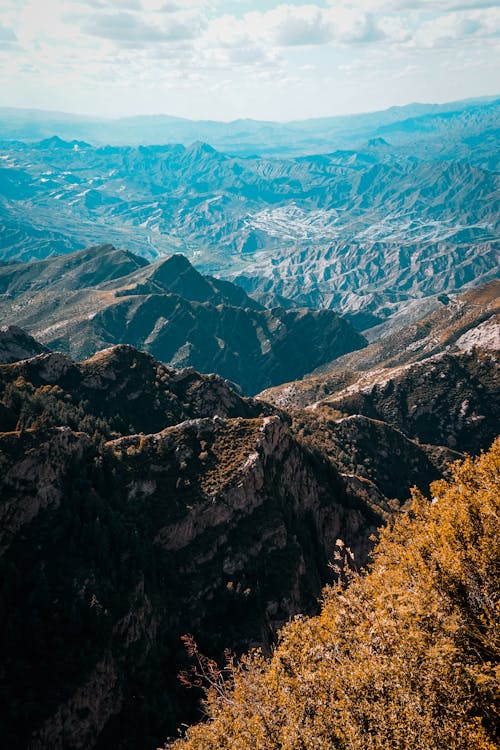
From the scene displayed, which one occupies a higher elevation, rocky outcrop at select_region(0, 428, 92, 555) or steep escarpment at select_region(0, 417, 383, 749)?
rocky outcrop at select_region(0, 428, 92, 555)

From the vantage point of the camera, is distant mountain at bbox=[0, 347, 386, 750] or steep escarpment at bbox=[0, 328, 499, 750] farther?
distant mountain at bbox=[0, 347, 386, 750]

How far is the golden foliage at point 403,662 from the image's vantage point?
117 feet

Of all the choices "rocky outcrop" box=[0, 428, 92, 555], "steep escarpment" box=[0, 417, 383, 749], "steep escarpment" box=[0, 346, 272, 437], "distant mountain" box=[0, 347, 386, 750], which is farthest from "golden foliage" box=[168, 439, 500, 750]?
"steep escarpment" box=[0, 346, 272, 437]

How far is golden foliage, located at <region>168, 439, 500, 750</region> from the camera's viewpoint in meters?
35.7

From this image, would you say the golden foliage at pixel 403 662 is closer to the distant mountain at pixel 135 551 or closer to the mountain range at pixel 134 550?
the distant mountain at pixel 135 551

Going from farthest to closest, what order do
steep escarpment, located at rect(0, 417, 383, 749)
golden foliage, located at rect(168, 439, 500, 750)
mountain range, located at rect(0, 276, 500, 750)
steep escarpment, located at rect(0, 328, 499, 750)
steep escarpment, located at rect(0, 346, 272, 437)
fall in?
steep escarpment, located at rect(0, 346, 272, 437) < mountain range, located at rect(0, 276, 500, 750) < steep escarpment, located at rect(0, 328, 499, 750) < steep escarpment, located at rect(0, 417, 383, 749) < golden foliage, located at rect(168, 439, 500, 750)

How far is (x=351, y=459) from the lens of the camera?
191 meters

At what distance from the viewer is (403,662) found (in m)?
38.1

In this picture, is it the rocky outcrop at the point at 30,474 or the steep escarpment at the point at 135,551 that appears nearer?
the steep escarpment at the point at 135,551

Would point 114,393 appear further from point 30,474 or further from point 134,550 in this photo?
point 134,550

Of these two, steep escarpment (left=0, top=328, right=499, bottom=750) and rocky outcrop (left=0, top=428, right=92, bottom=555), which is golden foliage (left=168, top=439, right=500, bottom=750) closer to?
steep escarpment (left=0, top=328, right=499, bottom=750)

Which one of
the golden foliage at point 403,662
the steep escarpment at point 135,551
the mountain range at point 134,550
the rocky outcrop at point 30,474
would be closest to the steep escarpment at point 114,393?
the steep escarpment at point 135,551

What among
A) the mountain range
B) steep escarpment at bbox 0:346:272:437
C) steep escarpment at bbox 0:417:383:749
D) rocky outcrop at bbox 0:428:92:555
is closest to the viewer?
steep escarpment at bbox 0:417:383:749

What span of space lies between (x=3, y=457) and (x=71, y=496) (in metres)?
13.5
